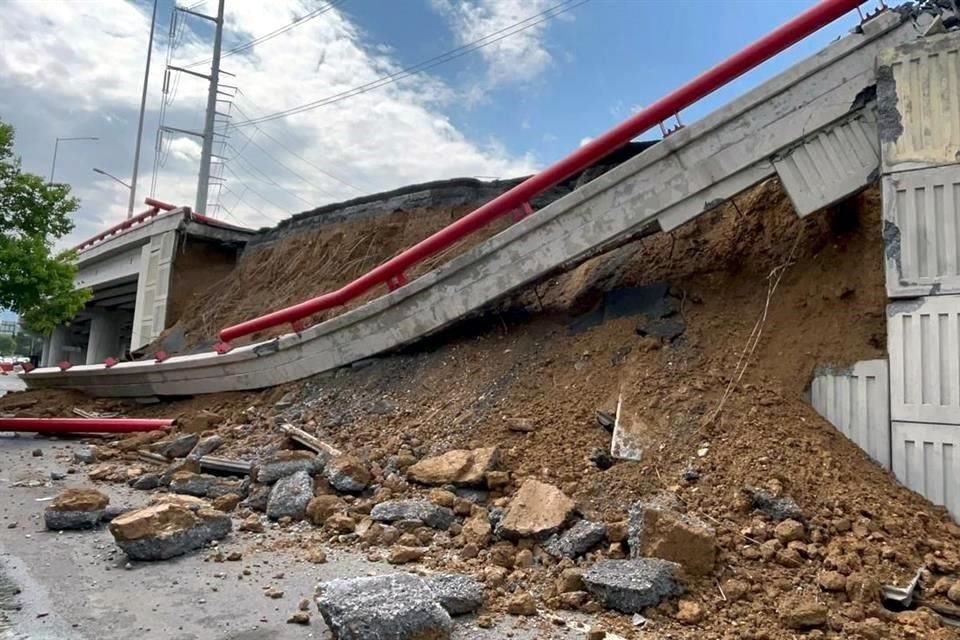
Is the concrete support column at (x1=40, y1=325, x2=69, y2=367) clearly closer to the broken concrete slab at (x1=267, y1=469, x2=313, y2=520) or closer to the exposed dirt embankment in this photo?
the exposed dirt embankment

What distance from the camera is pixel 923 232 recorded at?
15.5 feet

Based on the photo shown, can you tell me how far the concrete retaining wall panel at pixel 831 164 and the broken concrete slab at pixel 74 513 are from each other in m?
6.53

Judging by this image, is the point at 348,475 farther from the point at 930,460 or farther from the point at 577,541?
the point at 930,460

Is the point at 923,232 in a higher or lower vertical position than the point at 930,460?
higher

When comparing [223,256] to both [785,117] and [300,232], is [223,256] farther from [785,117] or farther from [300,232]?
[785,117]

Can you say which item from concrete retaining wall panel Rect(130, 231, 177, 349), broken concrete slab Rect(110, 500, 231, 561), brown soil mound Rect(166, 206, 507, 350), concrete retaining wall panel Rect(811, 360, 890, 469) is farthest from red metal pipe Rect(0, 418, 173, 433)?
concrete retaining wall panel Rect(811, 360, 890, 469)

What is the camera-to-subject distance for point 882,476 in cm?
453

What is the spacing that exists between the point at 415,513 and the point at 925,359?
152 inches

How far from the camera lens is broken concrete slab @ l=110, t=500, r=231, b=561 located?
4.34 meters

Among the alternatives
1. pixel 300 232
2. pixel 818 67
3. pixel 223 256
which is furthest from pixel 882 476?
pixel 223 256

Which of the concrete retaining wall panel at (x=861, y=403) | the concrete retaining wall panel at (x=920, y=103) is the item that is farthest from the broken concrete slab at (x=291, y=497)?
the concrete retaining wall panel at (x=920, y=103)

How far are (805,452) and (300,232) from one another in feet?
40.7

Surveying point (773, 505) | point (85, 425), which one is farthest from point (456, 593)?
point (85, 425)

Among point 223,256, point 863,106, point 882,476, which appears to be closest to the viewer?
point 882,476
